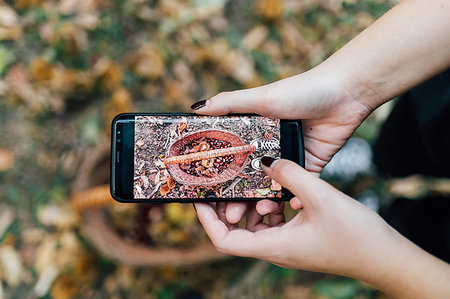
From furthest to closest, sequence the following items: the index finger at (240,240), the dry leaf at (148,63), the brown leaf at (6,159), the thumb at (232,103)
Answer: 1. the dry leaf at (148,63)
2. the brown leaf at (6,159)
3. the thumb at (232,103)
4. the index finger at (240,240)

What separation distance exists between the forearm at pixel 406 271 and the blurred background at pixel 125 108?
82cm

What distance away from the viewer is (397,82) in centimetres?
98

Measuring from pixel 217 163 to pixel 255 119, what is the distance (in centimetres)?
17

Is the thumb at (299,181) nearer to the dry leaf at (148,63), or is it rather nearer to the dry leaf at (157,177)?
the dry leaf at (157,177)

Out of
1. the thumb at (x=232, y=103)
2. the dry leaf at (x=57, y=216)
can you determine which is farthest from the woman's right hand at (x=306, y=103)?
the dry leaf at (x=57, y=216)

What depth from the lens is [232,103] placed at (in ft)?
3.20

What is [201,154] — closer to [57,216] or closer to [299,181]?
[299,181]

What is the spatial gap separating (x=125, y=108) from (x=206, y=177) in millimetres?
801

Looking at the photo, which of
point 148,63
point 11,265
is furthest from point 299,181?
point 11,265

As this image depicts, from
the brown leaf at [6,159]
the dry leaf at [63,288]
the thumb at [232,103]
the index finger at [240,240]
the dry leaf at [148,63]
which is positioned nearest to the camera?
the index finger at [240,240]

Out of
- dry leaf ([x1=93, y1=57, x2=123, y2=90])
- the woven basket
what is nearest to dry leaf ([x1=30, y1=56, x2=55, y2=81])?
dry leaf ([x1=93, y1=57, x2=123, y2=90])

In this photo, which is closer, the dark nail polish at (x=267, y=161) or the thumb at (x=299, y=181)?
the thumb at (x=299, y=181)

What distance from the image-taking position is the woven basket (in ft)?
3.31

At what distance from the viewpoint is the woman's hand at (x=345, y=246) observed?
0.74 metres
